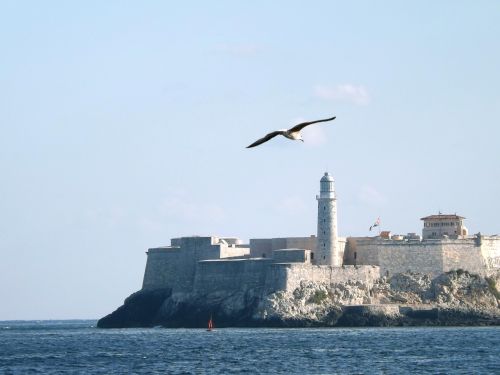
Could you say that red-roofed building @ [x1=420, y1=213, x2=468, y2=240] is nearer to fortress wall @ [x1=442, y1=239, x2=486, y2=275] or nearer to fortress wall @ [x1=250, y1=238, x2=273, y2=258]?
fortress wall @ [x1=442, y1=239, x2=486, y2=275]

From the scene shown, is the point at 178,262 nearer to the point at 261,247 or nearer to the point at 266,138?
the point at 261,247

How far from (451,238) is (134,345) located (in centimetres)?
2858

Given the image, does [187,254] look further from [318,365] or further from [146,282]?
[318,365]

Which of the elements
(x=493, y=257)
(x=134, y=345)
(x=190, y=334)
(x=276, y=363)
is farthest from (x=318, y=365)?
(x=493, y=257)

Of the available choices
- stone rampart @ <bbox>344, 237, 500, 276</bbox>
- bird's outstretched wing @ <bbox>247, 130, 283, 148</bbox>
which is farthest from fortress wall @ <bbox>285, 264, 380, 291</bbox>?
bird's outstretched wing @ <bbox>247, 130, 283, 148</bbox>

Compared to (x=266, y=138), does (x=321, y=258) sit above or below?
above

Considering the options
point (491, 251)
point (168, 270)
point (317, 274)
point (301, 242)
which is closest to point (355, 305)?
point (317, 274)

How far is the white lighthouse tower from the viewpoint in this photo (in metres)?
85.8

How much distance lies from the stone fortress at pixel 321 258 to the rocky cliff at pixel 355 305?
21.9 inches

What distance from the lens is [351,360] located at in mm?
55938

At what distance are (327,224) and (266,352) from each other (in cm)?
2577

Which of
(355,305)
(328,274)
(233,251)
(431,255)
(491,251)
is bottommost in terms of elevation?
(355,305)

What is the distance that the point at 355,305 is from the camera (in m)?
85.6

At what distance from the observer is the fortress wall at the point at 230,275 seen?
86.8m
